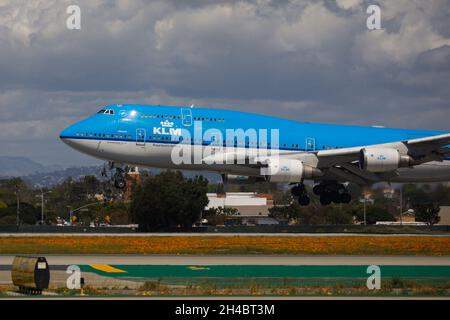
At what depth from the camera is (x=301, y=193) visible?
60.8 meters

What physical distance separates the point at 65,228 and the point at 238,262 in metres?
28.3

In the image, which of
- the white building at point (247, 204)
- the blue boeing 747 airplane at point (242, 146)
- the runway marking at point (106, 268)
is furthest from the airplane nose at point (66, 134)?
the white building at point (247, 204)

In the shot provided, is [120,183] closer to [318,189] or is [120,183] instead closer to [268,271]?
[318,189]

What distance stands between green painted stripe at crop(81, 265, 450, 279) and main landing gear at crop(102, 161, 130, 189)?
22.8 meters

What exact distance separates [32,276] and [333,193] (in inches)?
1436

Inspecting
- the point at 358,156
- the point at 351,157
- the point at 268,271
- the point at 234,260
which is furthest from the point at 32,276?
the point at 358,156

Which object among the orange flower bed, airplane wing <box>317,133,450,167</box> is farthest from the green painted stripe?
airplane wing <box>317,133,450,167</box>

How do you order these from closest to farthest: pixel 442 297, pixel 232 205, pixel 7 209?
pixel 442 297 < pixel 7 209 < pixel 232 205

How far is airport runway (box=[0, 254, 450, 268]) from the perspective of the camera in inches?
1458
